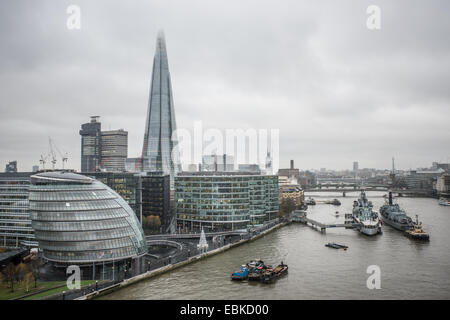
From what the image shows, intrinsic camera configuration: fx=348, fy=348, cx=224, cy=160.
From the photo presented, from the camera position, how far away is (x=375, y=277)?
38375 mm

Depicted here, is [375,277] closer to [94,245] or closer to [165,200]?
[94,245]

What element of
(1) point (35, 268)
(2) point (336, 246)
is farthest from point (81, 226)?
(2) point (336, 246)

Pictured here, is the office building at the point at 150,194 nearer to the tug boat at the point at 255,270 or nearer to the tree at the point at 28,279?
the tug boat at the point at 255,270

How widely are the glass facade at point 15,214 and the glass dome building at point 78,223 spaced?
1427 centimetres

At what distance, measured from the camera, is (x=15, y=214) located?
183ft

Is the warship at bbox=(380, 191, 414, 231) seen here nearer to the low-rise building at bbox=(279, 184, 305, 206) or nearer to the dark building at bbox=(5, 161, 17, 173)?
the low-rise building at bbox=(279, 184, 305, 206)

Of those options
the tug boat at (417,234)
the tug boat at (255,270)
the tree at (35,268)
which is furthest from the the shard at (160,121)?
the tug boat at (255,270)

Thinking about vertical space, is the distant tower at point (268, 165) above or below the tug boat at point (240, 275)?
above

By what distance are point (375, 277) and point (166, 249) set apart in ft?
96.4

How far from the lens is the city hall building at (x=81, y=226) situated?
41.0 meters

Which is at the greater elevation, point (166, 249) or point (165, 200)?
point (165, 200)
